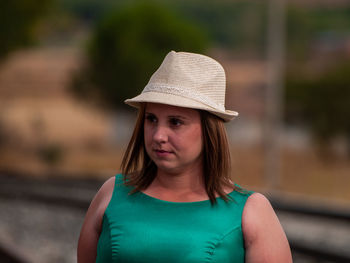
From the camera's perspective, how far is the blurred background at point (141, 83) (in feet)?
48.4

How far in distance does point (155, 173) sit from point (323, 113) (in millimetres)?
12678

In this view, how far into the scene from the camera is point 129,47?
48.9 feet

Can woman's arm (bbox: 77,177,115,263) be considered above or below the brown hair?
below

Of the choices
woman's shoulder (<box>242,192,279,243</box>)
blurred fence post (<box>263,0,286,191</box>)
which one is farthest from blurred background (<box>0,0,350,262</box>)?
woman's shoulder (<box>242,192,279,243</box>)

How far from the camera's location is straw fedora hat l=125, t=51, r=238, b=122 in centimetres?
230

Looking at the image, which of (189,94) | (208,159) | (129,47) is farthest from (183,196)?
(129,47)

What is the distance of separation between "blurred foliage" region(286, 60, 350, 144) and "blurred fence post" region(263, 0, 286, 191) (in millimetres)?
826

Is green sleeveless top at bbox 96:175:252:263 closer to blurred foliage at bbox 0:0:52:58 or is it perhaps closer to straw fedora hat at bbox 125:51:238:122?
straw fedora hat at bbox 125:51:238:122

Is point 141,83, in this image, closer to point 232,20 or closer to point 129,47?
point 129,47

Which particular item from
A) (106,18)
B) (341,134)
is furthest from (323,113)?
(106,18)

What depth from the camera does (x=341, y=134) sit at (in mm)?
14609

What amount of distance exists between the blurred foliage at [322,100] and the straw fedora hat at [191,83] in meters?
12.5

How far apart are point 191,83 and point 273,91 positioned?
11.6 m

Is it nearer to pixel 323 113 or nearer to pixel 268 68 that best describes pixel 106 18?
pixel 268 68
